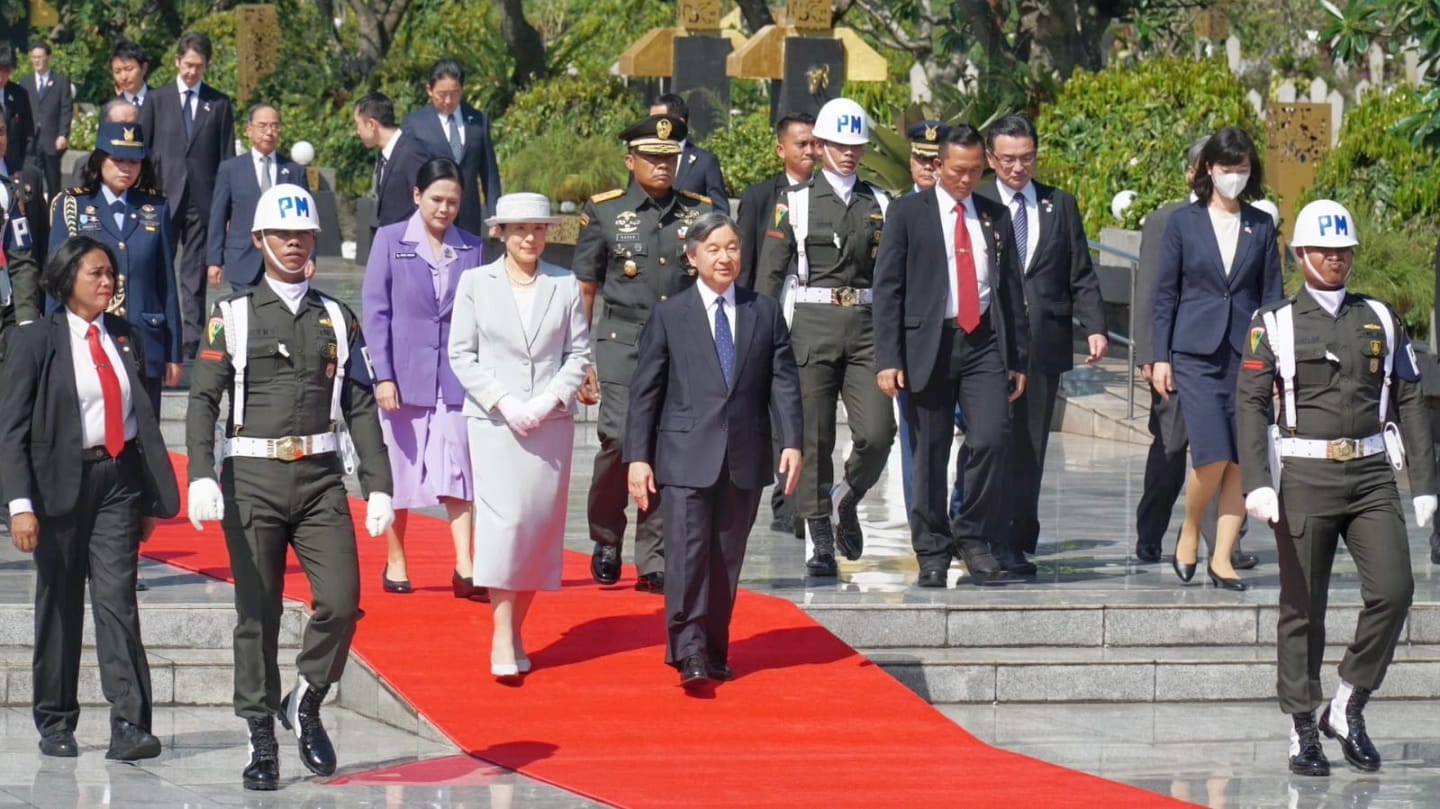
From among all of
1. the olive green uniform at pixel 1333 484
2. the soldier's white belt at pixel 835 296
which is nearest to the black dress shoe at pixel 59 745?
the soldier's white belt at pixel 835 296

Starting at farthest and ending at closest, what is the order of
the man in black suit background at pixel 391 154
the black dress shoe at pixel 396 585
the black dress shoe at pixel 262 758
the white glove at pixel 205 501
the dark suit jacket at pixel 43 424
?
the man in black suit background at pixel 391 154 → the black dress shoe at pixel 396 585 → the dark suit jacket at pixel 43 424 → the black dress shoe at pixel 262 758 → the white glove at pixel 205 501

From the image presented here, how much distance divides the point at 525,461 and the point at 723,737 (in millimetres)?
1265

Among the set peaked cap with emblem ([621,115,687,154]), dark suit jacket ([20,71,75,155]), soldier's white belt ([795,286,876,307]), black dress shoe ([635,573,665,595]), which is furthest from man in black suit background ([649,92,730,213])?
dark suit jacket ([20,71,75,155])

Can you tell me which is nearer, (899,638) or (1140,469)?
(899,638)

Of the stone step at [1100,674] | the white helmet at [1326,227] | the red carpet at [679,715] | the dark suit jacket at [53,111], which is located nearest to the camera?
the red carpet at [679,715]

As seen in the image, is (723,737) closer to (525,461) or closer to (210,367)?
(525,461)

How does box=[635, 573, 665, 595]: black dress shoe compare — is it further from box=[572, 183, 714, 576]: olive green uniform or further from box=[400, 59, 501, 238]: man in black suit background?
box=[400, 59, 501, 238]: man in black suit background

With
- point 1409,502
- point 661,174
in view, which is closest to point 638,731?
point 661,174

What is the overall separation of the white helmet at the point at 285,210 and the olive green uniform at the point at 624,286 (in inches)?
95.9

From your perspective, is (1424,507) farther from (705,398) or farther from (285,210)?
(285,210)

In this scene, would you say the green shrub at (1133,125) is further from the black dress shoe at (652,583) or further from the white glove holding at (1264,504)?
the white glove holding at (1264,504)

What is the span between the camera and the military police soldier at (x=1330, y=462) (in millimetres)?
8992

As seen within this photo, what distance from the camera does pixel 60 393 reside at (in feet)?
28.7

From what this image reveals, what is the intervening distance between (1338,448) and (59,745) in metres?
4.52
